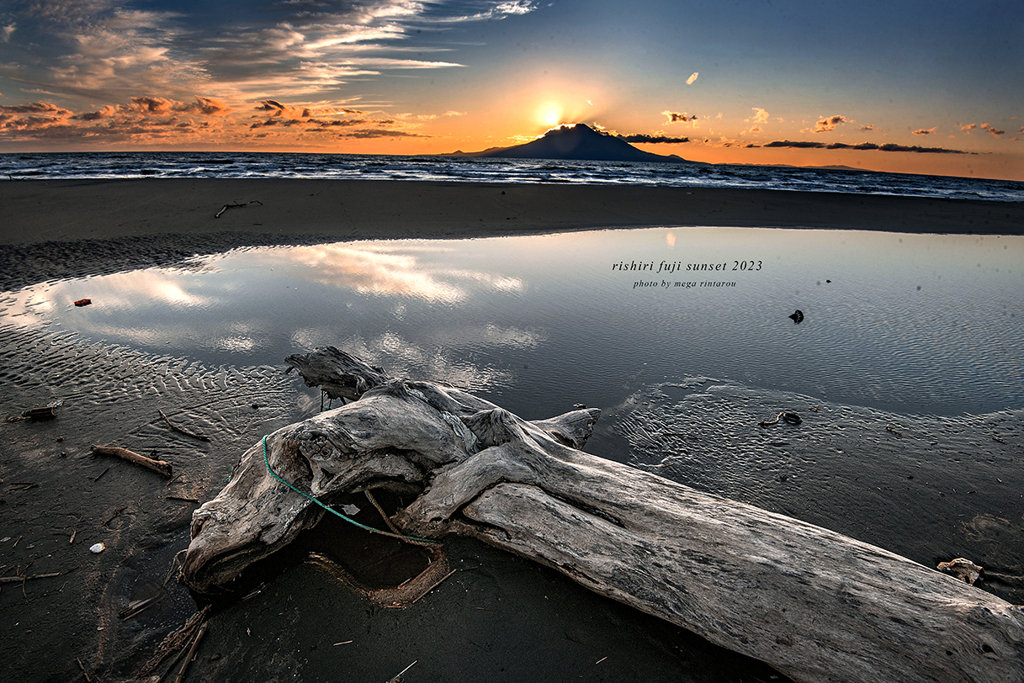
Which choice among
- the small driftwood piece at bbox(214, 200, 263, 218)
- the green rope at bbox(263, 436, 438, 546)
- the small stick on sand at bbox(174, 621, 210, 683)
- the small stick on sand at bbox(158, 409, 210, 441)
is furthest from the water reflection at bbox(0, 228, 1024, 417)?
the small driftwood piece at bbox(214, 200, 263, 218)

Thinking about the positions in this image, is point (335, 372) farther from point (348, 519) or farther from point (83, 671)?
point (83, 671)

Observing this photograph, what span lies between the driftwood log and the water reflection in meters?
1.49

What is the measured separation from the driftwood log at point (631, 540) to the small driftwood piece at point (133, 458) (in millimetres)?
1035

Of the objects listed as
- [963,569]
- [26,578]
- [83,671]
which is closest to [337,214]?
[26,578]

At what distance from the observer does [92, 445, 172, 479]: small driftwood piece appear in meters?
3.52

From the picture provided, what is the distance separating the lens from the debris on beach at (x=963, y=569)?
2803 millimetres

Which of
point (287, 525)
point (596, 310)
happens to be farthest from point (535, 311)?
point (287, 525)

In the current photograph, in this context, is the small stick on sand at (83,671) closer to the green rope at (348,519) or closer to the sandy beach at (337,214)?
the green rope at (348,519)

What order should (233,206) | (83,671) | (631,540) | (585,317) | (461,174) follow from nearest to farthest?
(83,671) → (631,540) → (585,317) → (233,206) → (461,174)

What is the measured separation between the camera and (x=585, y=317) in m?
6.85

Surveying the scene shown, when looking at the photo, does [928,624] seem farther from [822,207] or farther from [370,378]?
[822,207]

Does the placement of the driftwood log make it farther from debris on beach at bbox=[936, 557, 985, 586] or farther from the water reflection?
the water reflection

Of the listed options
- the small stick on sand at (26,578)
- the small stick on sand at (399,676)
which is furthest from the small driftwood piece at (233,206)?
the small stick on sand at (399,676)

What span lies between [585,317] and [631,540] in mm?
4561
